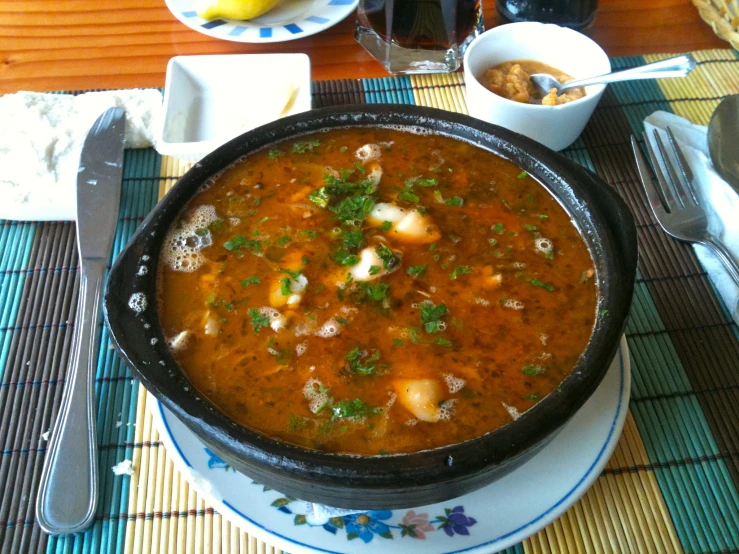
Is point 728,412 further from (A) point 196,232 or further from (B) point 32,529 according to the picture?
(B) point 32,529

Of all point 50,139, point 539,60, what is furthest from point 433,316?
point 50,139

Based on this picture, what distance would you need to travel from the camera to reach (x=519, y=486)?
131cm

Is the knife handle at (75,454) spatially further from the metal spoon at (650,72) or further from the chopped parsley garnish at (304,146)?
the metal spoon at (650,72)

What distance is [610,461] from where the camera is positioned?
58.1 inches

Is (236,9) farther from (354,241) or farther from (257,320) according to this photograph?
(257,320)

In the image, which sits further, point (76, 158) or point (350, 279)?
point (76, 158)

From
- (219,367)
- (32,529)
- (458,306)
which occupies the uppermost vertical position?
(458,306)

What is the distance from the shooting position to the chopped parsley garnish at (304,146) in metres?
1.62

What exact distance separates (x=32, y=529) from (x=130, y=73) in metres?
1.80

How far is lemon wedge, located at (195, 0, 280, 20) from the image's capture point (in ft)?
8.09

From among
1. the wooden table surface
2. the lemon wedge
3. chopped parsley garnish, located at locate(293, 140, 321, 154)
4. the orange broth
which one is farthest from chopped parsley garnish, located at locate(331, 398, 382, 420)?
the lemon wedge

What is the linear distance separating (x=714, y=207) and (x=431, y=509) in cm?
135

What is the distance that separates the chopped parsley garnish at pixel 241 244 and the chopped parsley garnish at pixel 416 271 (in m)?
0.37

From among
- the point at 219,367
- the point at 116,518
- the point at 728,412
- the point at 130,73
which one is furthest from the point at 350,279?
the point at 130,73
